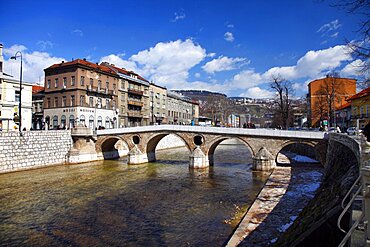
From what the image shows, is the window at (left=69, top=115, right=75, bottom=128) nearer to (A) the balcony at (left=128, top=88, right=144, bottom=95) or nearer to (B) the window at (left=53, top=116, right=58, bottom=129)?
(B) the window at (left=53, top=116, right=58, bottom=129)

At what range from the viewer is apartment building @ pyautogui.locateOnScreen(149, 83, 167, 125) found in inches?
1933

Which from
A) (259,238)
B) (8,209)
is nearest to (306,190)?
(259,238)

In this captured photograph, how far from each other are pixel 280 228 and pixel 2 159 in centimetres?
2122

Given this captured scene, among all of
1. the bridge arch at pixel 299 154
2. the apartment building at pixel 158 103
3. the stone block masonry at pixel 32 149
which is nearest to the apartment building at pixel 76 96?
the stone block masonry at pixel 32 149

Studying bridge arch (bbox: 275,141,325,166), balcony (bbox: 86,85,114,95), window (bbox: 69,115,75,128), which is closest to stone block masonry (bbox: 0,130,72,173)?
window (bbox: 69,115,75,128)

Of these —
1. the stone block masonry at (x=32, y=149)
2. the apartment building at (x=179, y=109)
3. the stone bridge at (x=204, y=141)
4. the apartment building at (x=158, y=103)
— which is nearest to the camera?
the stone bridge at (x=204, y=141)

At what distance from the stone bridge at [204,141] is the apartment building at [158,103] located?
1928 centimetres

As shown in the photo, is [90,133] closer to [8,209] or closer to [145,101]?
[8,209]

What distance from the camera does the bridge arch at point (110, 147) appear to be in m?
28.5

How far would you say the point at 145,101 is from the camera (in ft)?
155

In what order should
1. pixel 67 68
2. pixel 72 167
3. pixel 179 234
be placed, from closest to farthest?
pixel 179 234
pixel 72 167
pixel 67 68

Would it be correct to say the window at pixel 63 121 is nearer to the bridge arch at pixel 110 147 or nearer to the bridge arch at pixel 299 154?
the bridge arch at pixel 110 147

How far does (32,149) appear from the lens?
909 inches

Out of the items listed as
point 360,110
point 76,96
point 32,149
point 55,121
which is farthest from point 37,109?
point 360,110
